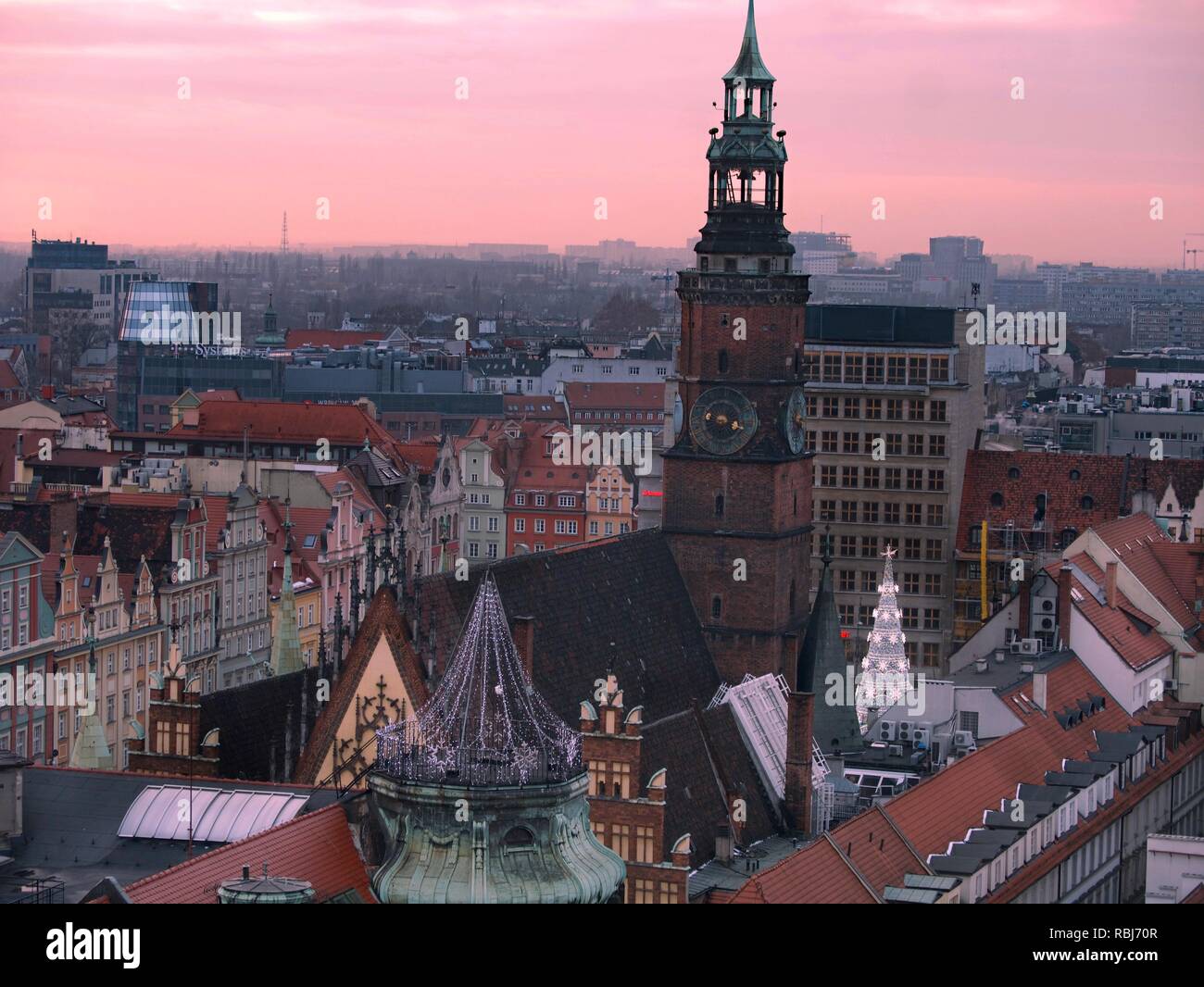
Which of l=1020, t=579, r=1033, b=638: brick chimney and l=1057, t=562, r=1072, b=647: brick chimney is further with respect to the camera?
l=1020, t=579, r=1033, b=638: brick chimney

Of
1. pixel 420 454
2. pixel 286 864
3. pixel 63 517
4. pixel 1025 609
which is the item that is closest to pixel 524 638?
pixel 286 864

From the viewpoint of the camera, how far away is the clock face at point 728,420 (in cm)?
7475

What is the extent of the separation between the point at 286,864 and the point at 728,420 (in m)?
31.5

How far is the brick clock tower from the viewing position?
74.2 meters

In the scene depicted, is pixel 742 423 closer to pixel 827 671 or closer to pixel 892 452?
pixel 827 671

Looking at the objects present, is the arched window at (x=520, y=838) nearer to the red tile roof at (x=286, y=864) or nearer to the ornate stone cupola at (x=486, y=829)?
the ornate stone cupola at (x=486, y=829)

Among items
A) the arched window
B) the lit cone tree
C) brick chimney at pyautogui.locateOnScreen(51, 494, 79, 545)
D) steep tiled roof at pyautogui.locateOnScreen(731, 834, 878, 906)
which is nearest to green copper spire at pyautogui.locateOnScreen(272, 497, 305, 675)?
the lit cone tree

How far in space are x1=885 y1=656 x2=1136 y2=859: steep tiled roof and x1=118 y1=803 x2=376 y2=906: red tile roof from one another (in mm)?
15499

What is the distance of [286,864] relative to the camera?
4584 centimetres

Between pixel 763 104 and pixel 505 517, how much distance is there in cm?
6135

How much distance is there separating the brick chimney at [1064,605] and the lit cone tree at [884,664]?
507cm

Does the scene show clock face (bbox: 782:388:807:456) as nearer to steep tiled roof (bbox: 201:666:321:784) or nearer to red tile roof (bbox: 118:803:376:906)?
steep tiled roof (bbox: 201:666:321:784)
